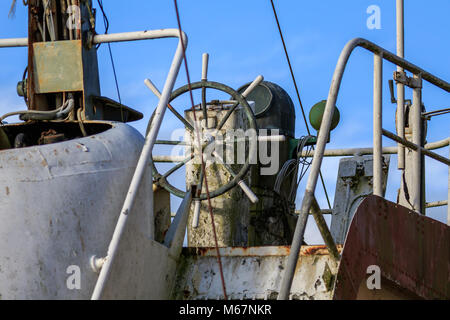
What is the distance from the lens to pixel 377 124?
4.22 meters

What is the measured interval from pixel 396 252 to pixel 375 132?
638mm

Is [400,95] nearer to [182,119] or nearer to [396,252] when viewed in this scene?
[396,252]

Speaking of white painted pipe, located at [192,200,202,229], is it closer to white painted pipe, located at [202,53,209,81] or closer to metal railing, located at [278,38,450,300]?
white painted pipe, located at [202,53,209,81]

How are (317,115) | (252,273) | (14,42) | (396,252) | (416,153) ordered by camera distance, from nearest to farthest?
(396,252)
(252,273)
(416,153)
(14,42)
(317,115)

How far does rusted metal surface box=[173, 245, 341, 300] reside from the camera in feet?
13.9

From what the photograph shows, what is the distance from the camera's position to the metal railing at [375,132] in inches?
139

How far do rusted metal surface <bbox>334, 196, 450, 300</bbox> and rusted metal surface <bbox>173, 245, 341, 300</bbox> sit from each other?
27 centimetres

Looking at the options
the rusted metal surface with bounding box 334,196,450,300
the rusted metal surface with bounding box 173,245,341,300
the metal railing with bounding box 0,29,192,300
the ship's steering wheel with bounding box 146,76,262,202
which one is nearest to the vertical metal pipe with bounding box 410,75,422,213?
the rusted metal surface with bounding box 334,196,450,300

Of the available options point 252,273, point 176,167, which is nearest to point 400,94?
point 252,273
